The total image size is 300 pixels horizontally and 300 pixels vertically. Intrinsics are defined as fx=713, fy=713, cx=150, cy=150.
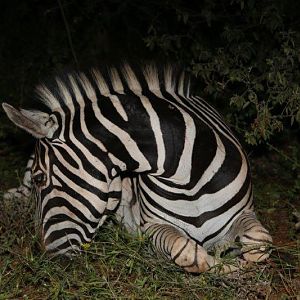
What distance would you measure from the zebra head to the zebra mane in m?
0.13

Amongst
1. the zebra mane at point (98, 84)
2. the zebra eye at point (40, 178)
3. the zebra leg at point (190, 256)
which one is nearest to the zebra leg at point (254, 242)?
the zebra leg at point (190, 256)

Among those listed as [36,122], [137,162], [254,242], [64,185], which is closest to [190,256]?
[254,242]

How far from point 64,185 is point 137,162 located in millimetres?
492

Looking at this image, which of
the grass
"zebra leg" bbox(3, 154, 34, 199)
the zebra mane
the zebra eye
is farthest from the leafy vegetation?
the zebra eye

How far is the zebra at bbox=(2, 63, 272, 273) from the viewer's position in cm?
452

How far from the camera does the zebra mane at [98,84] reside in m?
4.70

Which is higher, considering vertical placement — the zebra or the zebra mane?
the zebra mane

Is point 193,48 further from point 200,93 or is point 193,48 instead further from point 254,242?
point 254,242

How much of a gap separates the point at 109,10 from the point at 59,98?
13.4 ft

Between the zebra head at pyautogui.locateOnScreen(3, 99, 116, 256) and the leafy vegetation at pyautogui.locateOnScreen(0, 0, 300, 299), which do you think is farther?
the zebra head at pyautogui.locateOnScreen(3, 99, 116, 256)

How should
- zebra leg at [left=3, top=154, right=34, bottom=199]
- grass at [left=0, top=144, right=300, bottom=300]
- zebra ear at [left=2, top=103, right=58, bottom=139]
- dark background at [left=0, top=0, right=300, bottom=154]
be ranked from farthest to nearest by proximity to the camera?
1. zebra leg at [left=3, top=154, right=34, bottom=199]
2. dark background at [left=0, top=0, right=300, bottom=154]
3. zebra ear at [left=2, top=103, right=58, bottom=139]
4. grass at [left=0, top=144, right=300, bottom=300]

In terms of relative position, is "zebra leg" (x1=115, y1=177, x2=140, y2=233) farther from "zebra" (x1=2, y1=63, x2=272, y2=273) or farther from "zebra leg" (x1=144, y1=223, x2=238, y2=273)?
"zebra leg" (x1=144, y1=223, x2=238, y2=273)

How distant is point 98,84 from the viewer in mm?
4695

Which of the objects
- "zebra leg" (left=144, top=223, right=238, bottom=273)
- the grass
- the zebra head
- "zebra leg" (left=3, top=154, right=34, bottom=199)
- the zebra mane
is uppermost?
the zebra mane
